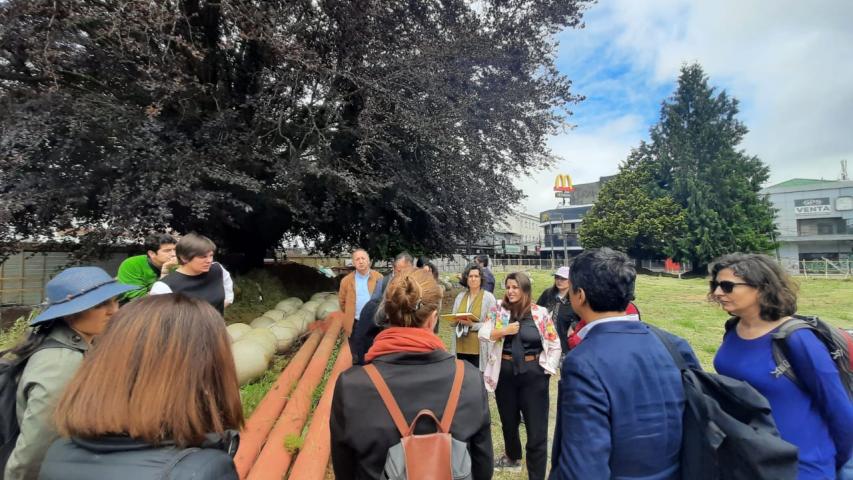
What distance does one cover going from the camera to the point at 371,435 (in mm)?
1657

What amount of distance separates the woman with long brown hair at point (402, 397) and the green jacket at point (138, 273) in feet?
10.0

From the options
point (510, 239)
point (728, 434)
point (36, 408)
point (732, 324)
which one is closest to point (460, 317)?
point (732, 324)

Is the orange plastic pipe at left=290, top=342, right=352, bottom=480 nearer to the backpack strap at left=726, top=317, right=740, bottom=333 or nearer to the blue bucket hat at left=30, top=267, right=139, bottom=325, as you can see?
the blue bucket hat at left=30, top=267, right=139, bottom=325

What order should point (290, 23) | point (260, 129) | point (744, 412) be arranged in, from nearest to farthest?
point (744, 412), point (290, 23), point (260, 129)

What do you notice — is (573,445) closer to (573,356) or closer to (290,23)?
(573,356)

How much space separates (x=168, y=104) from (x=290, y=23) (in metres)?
2.95

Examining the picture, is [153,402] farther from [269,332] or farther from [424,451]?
[269,332]

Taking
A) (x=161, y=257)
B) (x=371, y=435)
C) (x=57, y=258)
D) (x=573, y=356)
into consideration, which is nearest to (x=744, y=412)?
(x=573, y=356)

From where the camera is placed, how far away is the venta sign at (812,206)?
43.7m

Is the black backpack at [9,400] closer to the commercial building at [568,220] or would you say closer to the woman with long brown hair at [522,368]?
the woman with long brown hair at [522,368]

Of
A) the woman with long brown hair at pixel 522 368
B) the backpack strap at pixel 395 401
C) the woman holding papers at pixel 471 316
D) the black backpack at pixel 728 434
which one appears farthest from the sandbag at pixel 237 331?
the black backpack at pixel 728 434

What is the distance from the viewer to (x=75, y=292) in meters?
1.89

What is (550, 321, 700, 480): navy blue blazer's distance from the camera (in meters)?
1.62

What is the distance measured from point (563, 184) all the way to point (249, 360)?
6753 centimetres
